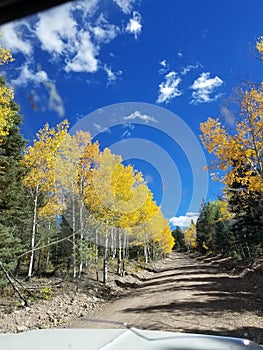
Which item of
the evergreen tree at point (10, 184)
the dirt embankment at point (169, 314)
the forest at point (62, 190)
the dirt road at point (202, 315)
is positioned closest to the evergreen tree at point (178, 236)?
the forest at point (62, 190)

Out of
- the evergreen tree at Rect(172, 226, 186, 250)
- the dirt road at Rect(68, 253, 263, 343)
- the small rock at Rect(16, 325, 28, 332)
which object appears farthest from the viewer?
the evergreen tree at Rect(172, 226, 186, 250)

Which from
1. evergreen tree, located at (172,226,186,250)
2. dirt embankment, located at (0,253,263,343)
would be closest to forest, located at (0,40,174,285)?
dirt embankment, located at (0,253,263,343)

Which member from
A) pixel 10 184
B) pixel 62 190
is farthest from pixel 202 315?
pixel 62 190

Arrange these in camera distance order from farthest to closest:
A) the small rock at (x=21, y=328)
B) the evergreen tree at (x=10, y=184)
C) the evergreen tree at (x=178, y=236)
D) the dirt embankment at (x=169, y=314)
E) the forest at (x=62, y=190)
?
the evergreen tree at (x=178, y=236)
the forest at (x=62, y=190)
the evergreen tree at (x=10, y=184)
the small rock at (x=21, y=328)
the dirt embankment at (x=169, y=314)

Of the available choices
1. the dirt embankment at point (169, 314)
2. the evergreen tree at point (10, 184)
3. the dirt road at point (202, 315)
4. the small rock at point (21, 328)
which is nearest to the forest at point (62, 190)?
the evergreen tree at point (10, 184)

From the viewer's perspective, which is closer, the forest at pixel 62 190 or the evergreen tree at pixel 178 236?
the forest at pixel 62 190

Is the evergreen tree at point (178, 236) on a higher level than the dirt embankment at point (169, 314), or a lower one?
higher

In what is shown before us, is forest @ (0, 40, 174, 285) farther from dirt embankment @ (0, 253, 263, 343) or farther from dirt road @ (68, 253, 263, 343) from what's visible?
dirt road @ (68, 253, 263, 343)

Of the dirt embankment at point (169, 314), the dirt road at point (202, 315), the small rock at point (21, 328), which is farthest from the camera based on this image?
the small rock at point (21, 328)

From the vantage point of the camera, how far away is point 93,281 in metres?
12.8

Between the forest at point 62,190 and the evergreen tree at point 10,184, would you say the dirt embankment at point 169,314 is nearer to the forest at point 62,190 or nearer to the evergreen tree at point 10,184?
the forest at point 62,190

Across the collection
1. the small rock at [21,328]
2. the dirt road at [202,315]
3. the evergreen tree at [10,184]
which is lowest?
the dirt road at [202,315]

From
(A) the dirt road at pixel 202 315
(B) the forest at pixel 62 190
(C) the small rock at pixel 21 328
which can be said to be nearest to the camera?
(A) the dirt road at pixel 202 315

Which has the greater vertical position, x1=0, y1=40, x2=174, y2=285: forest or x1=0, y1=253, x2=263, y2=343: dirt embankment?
x1=0, y1=40, x2=174, y2=285: forest
